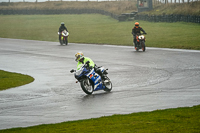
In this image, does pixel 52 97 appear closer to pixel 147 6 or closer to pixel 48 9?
pixel 147 6

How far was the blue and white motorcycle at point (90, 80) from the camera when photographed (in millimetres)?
13750

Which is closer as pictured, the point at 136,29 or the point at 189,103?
the point at 189,103

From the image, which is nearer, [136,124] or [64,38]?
[136,124]

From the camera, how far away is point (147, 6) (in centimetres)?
6425

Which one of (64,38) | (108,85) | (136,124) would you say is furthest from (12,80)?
(64,38)

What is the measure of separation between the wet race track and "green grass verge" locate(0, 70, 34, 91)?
1.63 feet

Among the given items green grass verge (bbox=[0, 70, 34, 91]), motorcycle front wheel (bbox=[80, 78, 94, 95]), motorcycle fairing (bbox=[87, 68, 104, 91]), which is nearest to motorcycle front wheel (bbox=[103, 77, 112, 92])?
motorcycle fairing (bbox=[87, 68, 104, 91])

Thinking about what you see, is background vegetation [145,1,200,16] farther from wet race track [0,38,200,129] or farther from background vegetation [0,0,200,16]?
wet race track [0,38,200,129]

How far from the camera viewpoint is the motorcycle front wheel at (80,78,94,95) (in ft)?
44.8

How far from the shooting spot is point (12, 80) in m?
17.8

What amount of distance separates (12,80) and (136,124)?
33.6 feet

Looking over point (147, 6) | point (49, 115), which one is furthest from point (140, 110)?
point (147, 6)

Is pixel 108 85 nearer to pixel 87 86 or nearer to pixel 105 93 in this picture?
pixel 105 93

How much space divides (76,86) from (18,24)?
5550cm
